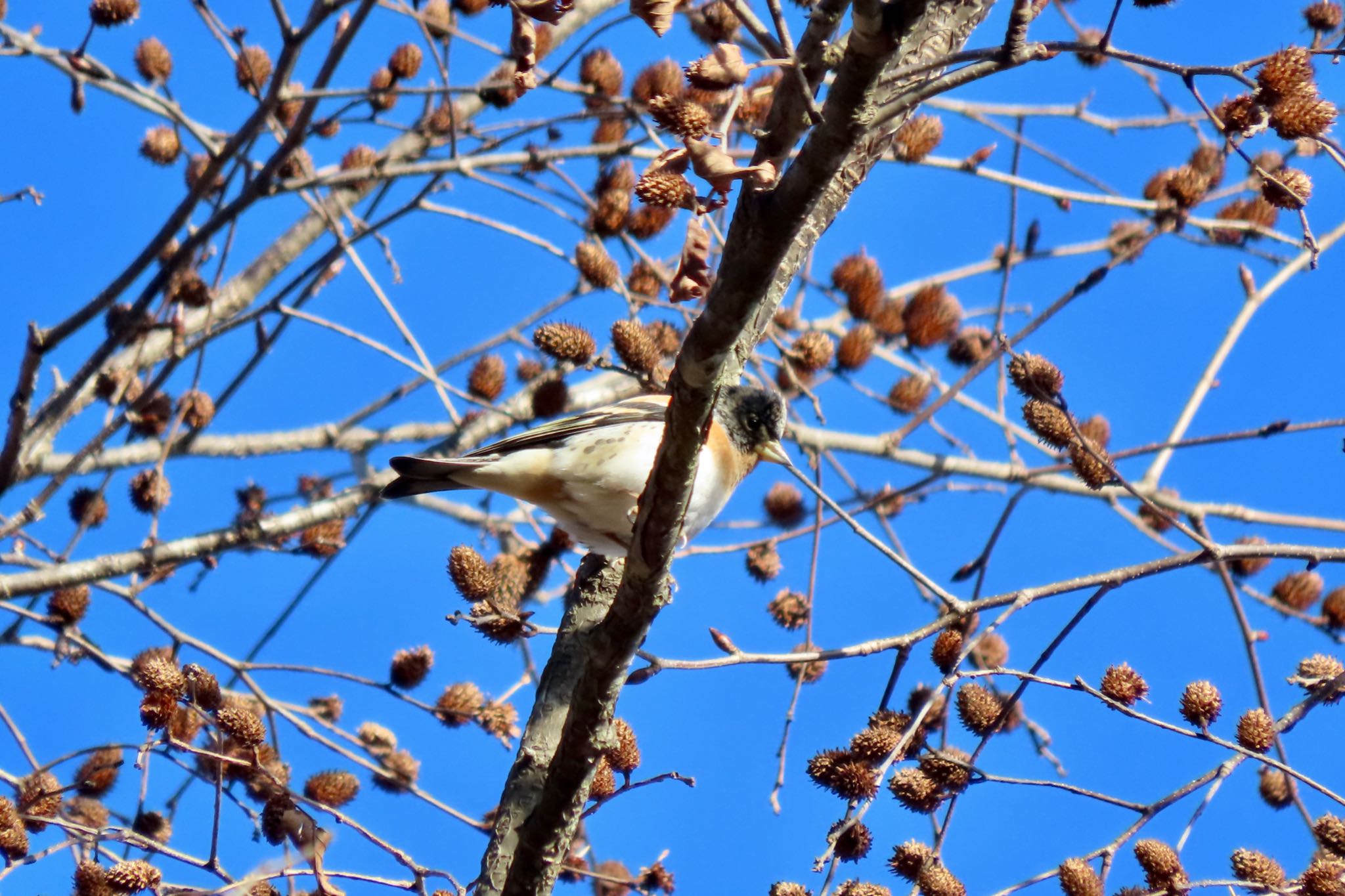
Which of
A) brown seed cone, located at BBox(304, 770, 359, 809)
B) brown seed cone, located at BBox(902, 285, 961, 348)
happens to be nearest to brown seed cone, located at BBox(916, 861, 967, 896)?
brown seed cone, located at BBox(304, 770, 359, 809)

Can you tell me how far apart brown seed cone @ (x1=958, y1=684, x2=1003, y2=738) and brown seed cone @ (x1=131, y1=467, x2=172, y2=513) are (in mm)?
3362

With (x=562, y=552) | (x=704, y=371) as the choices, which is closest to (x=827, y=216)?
(x=704, y=371)

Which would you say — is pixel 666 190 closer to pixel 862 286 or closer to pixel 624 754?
pixel 624 754

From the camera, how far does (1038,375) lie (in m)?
3.05

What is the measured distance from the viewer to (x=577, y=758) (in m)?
2.93

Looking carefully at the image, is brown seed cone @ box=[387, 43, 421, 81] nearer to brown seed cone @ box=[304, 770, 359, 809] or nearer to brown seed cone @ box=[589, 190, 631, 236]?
brown seed cone @ box=[589, 190, 631, 236]

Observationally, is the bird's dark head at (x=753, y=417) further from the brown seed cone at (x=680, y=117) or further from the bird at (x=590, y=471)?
the brown seed cone at (x=680, y=117)

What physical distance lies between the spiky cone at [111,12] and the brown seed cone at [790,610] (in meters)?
3.60

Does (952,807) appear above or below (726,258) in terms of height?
below

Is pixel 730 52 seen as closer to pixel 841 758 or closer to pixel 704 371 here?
pixel 704 371

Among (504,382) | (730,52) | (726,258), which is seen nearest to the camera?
(730,52)

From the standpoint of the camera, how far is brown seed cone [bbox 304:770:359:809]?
4.16 metres

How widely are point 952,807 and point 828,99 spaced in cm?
189

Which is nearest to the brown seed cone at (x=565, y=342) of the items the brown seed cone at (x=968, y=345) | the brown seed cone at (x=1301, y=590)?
the brown seed cone at (x=968, y=345)
